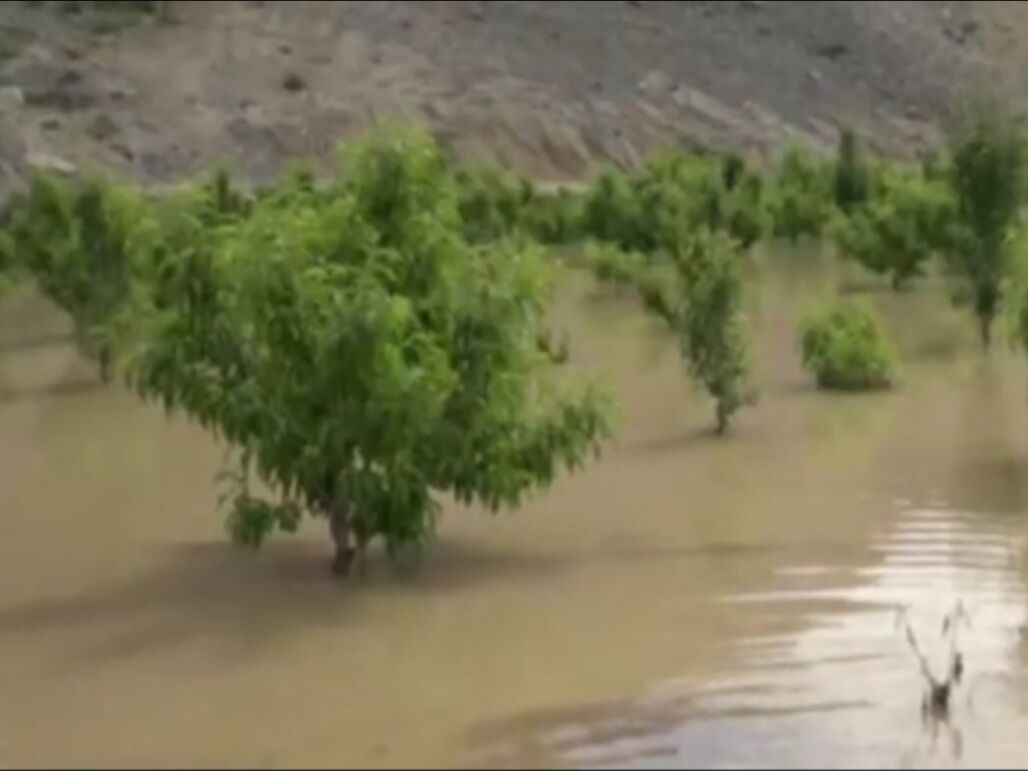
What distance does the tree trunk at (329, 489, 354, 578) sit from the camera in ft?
50.5

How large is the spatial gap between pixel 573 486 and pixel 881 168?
3266cm

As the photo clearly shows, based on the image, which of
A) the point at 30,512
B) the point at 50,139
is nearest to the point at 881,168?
the point at 50,139

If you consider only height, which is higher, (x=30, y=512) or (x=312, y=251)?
(x=312, y=251)

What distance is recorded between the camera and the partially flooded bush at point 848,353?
2466cm

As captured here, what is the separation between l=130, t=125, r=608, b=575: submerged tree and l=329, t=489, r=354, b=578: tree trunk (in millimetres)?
14

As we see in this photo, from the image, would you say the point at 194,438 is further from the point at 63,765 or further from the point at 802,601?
the point at 63,765

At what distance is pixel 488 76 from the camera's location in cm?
6500

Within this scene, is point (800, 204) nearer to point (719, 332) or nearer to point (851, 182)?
point (851, 182)

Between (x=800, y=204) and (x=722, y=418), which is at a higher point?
(x=722, y=418)

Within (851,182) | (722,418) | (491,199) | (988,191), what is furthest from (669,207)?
(722,418)

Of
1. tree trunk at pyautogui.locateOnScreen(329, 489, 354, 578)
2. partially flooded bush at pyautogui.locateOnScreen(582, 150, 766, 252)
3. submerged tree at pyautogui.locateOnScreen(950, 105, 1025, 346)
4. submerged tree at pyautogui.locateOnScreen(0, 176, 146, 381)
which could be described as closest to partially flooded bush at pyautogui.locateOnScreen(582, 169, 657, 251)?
partially flooded bush at pyautogui.locateOnScreen(582, 150, 766, 252)

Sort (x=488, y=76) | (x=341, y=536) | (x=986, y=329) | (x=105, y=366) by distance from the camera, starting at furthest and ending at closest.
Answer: (x=488, y=76) < (x=986, y=329) < (x=105, y=366) < (x=341, y=536)

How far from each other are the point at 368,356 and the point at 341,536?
A: 131cm

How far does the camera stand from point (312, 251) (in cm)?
1524
